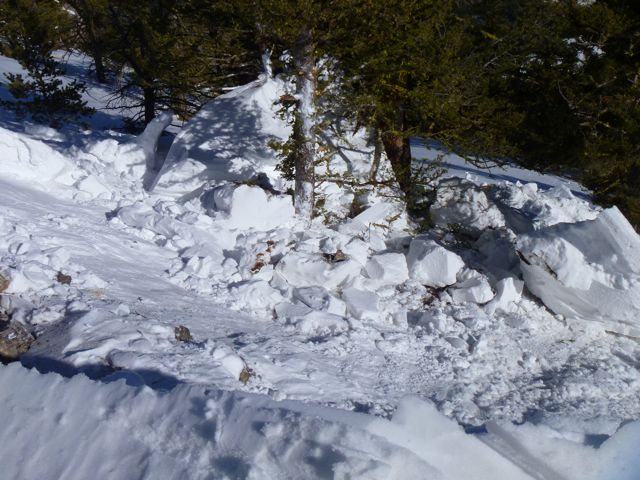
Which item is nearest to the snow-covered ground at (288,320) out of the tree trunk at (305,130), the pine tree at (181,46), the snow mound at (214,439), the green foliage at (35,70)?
the snow mound at (214,439)

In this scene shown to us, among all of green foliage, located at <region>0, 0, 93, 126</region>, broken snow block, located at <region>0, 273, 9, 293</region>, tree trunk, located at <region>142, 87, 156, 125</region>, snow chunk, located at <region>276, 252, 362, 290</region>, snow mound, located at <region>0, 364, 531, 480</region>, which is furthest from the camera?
tree trunk, located at <region>142, 87, 156, 125</region>

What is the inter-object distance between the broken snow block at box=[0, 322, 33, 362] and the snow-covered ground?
108 millimetres

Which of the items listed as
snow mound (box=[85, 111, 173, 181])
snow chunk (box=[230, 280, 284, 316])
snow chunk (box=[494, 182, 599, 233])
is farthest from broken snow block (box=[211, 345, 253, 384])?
snow chunk (box=[494, 182, 599, 233])

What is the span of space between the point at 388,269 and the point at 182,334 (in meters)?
2.98

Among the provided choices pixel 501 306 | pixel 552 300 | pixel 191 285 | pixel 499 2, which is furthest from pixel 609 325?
pixel 499 2

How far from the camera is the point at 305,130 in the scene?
7.12m

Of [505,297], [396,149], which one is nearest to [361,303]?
[505,297]

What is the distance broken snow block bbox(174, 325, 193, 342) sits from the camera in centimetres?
436

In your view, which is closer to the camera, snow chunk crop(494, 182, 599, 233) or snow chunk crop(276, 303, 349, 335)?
snow chunk crop(276, 303, 349, 335)

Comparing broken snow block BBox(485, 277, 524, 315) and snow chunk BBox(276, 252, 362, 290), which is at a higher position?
snow chunk BBox(276, 252, 362, 290)

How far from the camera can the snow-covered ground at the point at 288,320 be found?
2.51m

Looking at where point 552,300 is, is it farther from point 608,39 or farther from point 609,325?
point 608,39

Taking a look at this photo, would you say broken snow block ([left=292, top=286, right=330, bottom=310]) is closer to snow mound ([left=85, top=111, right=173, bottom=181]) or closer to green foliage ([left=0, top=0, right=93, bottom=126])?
snow mound ([left=85, top=111, right=173, bottom=181])

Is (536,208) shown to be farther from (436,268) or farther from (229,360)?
(229,360)
